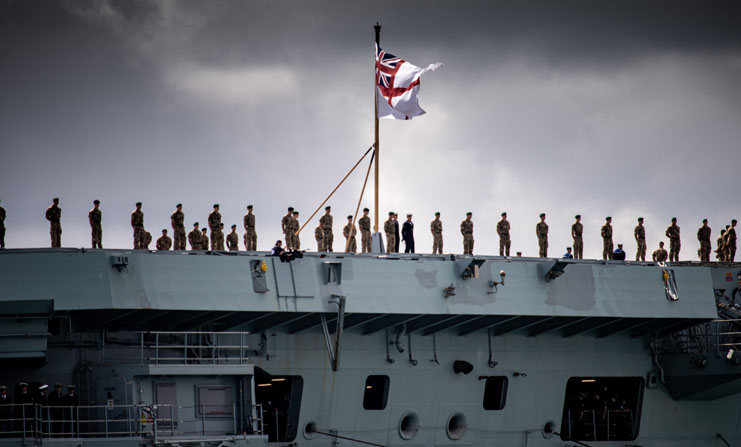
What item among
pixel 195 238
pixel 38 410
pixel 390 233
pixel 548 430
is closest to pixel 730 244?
pixel 548 430

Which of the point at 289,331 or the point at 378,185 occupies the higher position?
the point at 378,185

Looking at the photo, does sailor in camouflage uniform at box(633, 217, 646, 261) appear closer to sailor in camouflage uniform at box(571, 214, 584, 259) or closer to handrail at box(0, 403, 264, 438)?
sailor in camouflage uniform at box(571, 214, 584, 259)

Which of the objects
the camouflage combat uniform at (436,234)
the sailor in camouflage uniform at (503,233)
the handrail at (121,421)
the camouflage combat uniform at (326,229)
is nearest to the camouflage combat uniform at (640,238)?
the sailor in camouflage uniform at (503,233)

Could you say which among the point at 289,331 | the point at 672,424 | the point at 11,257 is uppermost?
the point at 11,257

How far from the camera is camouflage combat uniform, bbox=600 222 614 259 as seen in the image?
131ft

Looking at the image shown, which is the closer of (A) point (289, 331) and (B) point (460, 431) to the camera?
(A) point (289, 331)

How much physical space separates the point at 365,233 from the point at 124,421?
12200mm

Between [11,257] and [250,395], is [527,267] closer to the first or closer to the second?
[250,395]

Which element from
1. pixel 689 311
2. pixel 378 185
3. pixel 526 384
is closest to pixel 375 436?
pixel 526 384

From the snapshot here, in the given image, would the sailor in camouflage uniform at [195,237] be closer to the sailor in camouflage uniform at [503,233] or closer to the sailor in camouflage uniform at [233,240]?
the sailor in camouflage uniform at [233,240]

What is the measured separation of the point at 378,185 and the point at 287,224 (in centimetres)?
432

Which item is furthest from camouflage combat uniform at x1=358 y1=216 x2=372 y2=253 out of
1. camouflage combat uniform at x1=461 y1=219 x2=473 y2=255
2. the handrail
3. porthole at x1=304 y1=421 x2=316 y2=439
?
the handrail

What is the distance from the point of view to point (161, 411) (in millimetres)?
28422

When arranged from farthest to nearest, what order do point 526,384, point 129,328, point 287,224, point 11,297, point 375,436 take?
1. point 287,224
2. point 526,384
3. point 375,436
4. point 129,328
5. point 11,297
